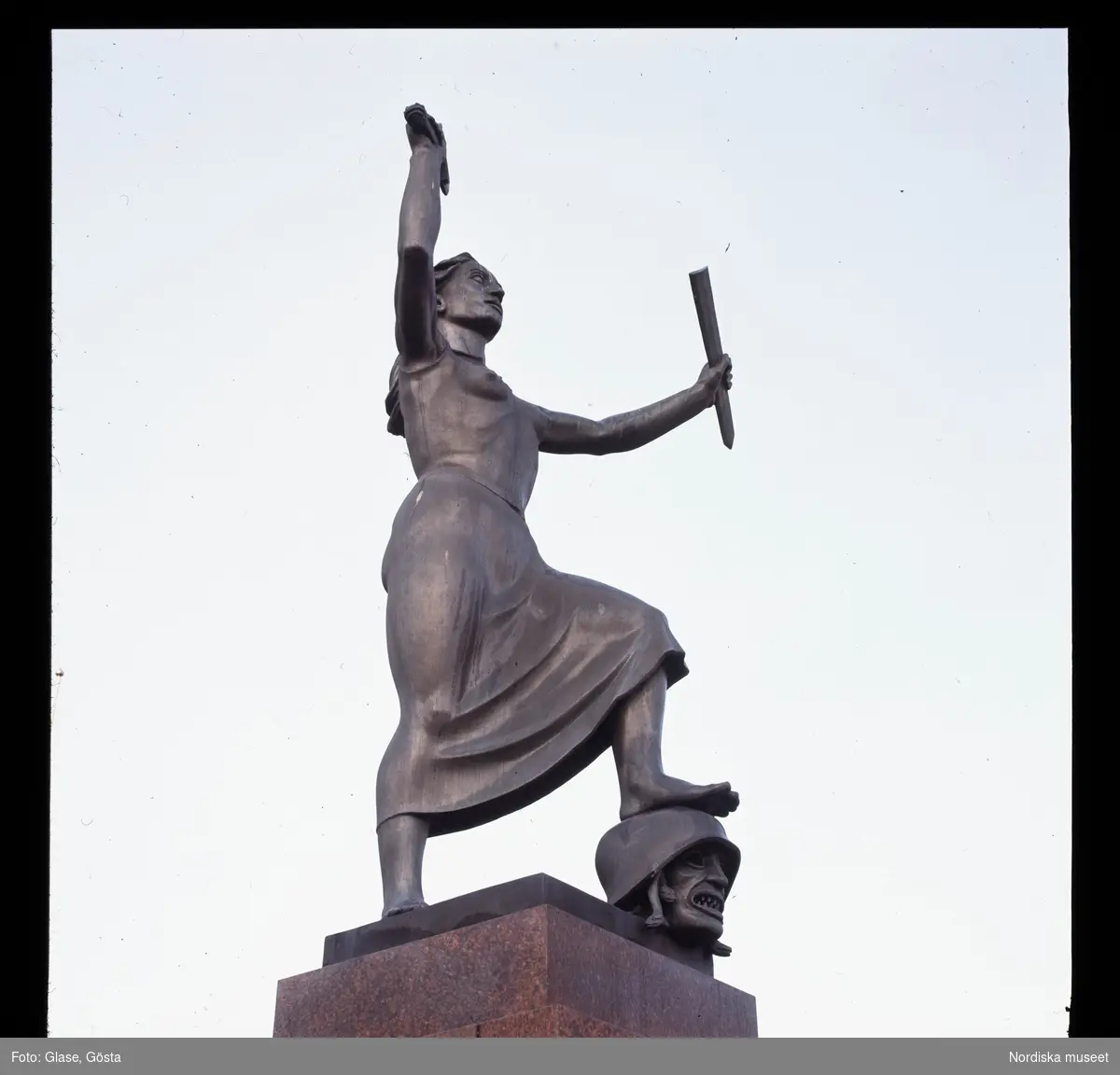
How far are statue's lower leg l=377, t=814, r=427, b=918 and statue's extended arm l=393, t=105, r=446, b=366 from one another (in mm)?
2133

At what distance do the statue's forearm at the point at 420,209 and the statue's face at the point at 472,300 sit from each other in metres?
0.66

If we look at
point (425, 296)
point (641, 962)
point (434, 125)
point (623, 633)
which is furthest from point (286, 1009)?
point (434, 125)

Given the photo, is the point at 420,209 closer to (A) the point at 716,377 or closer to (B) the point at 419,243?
(B) the point at 419,243

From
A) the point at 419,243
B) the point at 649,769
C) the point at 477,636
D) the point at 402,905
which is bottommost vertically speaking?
the point at 402,905

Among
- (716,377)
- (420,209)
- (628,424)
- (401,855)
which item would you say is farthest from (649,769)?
(420,209)

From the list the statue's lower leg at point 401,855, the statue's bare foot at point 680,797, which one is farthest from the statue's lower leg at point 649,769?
the statue's lower leg at point 401,855

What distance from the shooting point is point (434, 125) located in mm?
9125

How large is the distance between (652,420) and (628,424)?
0.13 meters

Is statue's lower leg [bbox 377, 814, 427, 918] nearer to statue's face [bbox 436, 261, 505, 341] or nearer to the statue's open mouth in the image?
the statue's open mouth

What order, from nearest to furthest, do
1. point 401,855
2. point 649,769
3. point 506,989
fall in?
point 506,989, point 401,855, point 649,769

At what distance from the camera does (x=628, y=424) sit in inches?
393

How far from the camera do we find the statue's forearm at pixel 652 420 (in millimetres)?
9938

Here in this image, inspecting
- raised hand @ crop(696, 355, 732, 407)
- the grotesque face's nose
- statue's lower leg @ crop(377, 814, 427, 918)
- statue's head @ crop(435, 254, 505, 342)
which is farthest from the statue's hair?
the grotesque face's nose
